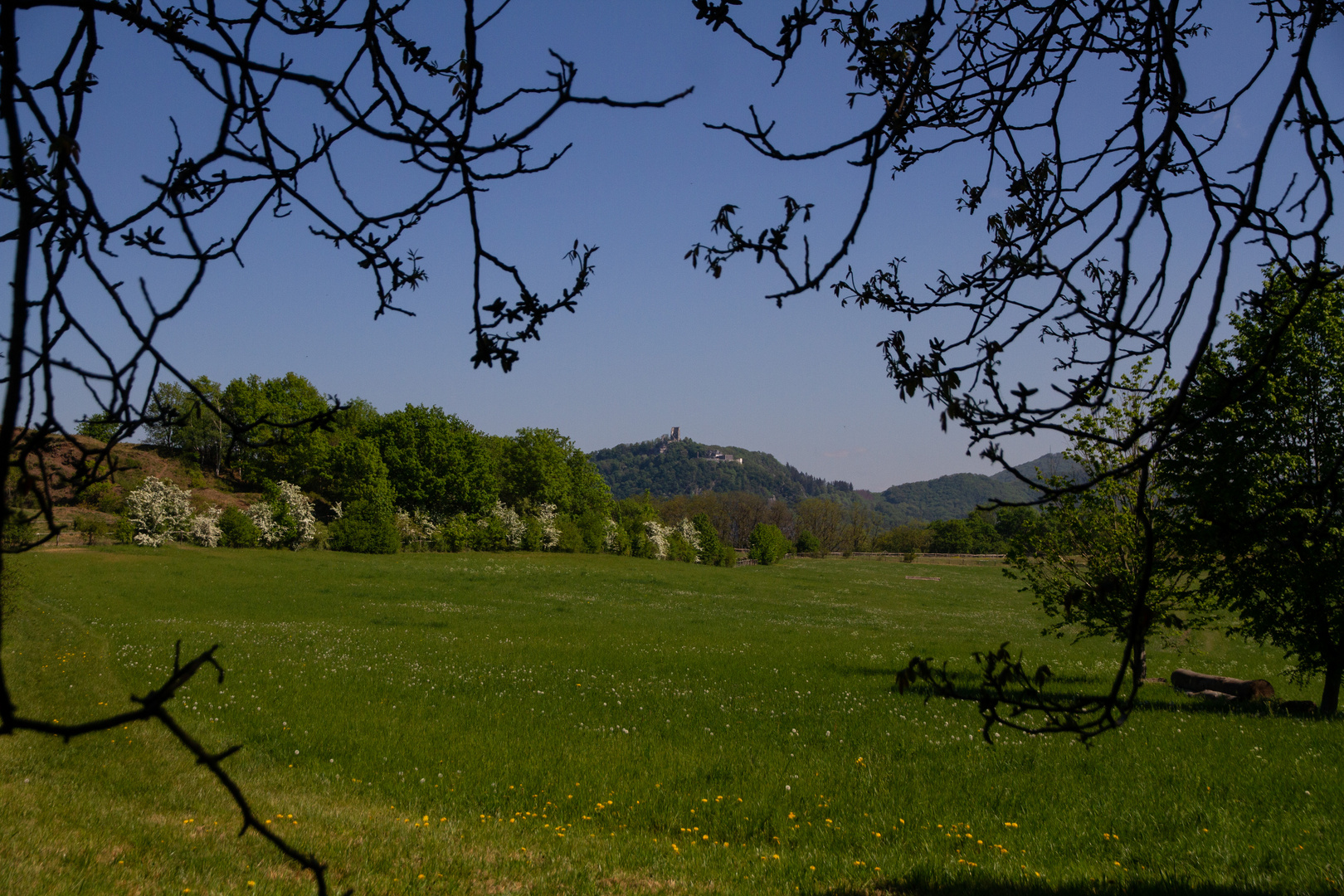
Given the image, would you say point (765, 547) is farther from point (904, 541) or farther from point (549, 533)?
point (904, 541)

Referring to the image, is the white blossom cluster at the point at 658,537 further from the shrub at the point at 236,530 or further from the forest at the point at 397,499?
the shrub at the point at 236,530

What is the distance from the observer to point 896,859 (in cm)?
623

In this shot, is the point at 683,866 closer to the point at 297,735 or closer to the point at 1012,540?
the point at 297,735

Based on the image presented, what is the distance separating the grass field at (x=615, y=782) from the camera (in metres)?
5.67

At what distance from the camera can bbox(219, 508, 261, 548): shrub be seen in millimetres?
46719

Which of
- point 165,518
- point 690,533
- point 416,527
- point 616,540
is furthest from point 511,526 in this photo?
point 165,518

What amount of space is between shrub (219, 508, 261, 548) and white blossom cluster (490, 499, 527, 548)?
17.5m

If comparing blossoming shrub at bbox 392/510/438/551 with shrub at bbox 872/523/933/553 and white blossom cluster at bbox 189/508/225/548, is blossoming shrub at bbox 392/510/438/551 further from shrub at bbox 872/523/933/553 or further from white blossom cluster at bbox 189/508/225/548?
shrub at bbox 872/523/933/553

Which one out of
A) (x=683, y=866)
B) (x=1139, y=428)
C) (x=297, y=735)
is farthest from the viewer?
(x=297, y=735)

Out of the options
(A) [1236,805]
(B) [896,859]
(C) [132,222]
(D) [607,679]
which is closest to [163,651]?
(D) [607,679]

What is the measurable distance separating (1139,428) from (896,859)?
531cm

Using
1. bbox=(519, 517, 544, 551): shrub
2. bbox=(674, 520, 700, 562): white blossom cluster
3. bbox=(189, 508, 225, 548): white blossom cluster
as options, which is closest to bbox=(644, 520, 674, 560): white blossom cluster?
bbox=(674, 520, 700, 562): white blossom cluster

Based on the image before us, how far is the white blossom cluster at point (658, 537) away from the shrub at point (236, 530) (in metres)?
29.9

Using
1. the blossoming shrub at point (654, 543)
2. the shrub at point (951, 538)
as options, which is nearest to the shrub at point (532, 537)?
the blossoming shrub at point (654, 543)
